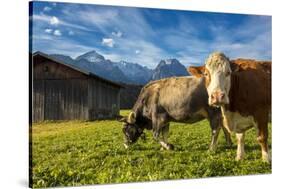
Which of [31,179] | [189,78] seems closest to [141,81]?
[189,78]

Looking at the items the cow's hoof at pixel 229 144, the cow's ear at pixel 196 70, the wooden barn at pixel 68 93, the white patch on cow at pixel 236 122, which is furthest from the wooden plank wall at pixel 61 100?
the cow's hoof at pixel 229 144

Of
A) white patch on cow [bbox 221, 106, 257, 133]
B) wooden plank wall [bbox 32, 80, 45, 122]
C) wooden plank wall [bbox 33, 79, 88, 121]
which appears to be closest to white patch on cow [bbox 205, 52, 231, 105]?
white patch on cow [bbox 221, 106, 257, 133]

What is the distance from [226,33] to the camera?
19.6 feet

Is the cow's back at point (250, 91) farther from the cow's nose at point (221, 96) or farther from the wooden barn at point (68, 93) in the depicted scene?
the wooden barn at point (68, 93)

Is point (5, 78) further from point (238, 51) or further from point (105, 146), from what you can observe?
point (238, 51)

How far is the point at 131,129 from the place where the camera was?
223 inches

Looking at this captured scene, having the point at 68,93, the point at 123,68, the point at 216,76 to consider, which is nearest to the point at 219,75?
the point at 216,76

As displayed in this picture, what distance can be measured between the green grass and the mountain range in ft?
1.26

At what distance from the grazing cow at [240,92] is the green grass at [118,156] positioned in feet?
0.44

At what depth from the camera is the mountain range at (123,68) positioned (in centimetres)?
530

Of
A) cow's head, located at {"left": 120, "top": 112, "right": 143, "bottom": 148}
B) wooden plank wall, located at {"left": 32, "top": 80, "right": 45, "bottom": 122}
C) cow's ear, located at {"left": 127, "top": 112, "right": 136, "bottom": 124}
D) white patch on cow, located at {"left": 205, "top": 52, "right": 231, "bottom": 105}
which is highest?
white patch on cow, located at {"left": 205, "top": 52, "right": 231, "bottom": 105}

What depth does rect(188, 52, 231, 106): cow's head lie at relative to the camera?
18.4 ft

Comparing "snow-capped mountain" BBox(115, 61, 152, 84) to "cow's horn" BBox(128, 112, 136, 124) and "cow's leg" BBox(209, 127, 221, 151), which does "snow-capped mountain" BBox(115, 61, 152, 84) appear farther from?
"cow's leg" BBox(209, 127, 221, 151)

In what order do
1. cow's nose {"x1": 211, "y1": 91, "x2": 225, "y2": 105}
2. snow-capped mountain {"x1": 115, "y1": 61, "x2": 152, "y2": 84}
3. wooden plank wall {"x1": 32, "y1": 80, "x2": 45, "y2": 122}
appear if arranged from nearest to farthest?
1. wooden plank wall {"x1": 32, "y1": 80, "x2": 45, "y2": 122}
2. snow-capped mountain {"x1": 115, "y1": 61, "x2": 152, "y2": 84}
3. cow's nose {"x1": 211, "y1": 91, "x2": 225, "y2": 105}
